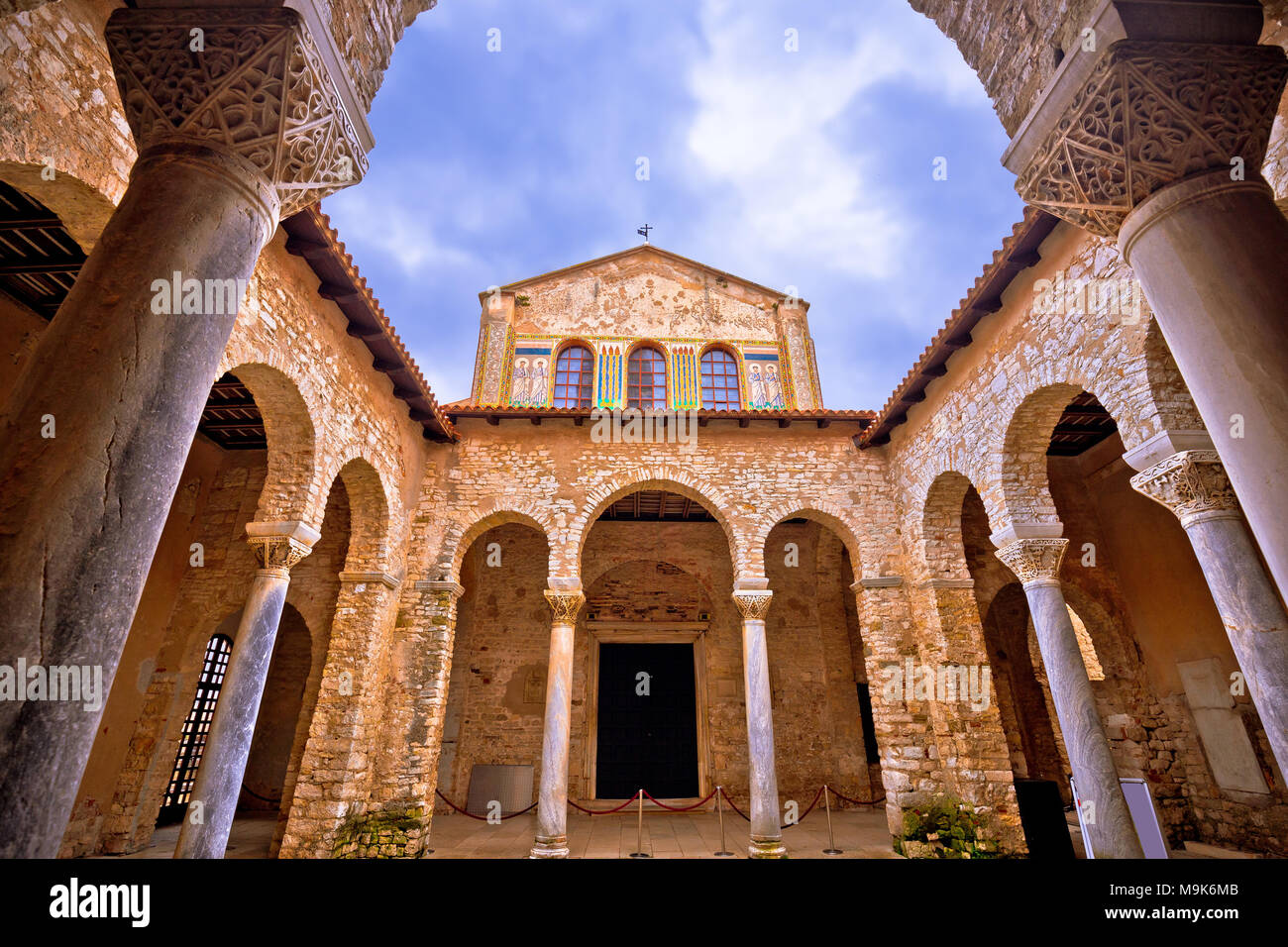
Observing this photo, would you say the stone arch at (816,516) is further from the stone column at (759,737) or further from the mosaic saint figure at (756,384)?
the mosaic saint figure at (756,384)

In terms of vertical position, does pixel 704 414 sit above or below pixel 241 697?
above

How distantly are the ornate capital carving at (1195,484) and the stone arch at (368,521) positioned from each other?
30.4 feet

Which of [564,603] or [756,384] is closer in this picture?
[564,603]

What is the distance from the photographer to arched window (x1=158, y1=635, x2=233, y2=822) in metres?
11.8

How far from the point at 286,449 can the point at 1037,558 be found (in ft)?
30.2

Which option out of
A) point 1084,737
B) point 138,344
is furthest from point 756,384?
point 138,344

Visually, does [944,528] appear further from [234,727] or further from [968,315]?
[234,727]

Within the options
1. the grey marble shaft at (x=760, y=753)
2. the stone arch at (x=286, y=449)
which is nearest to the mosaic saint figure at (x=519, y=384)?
the stone arch at (x=286, y=449)

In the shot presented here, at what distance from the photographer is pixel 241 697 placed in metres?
6.54

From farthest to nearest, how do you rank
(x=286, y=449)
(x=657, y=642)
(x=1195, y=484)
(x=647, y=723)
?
(x=657, y=642) < (x=647, y=723) < (x=286, y=449) < (x=1195, y=484)

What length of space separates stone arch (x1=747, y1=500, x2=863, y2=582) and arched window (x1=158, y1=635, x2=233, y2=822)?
10.8 meters

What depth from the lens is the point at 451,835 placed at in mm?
9680

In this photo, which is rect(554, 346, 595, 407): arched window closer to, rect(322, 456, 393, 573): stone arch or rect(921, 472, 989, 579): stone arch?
rect(322, 456, 393, 573): stone arch

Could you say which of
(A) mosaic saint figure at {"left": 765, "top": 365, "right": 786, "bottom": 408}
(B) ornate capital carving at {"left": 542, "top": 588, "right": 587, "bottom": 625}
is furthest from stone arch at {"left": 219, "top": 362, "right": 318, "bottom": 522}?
(A) mosaic saint figure at {"left": 765, "top": 365, "right": 786, "bottom": 408}
